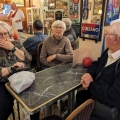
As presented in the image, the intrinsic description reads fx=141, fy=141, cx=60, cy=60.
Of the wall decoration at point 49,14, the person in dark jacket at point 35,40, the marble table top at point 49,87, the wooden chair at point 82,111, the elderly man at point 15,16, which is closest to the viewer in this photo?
the wooden chair at point 82,111

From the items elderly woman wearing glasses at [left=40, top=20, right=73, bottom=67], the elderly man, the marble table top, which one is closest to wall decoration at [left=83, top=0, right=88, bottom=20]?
elderly woman wearing glasses at [left=40, top=20, right=73, bottom=67]

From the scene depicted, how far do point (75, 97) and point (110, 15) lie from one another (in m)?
0.97

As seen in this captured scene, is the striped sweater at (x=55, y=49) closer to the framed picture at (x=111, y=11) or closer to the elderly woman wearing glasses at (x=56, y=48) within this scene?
the elderly woman wearing glasses at (x=56, y=48)

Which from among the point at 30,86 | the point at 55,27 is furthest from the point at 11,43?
the point at 55,27

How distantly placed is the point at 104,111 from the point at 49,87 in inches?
18.6

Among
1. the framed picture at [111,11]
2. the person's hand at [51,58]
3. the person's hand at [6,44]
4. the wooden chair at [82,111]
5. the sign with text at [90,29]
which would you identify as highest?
the framed picture at [111,11]

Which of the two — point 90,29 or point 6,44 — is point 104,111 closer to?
point 90,29

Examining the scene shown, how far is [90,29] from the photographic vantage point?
5.24 feet

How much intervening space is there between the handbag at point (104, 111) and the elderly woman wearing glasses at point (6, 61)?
0.82m

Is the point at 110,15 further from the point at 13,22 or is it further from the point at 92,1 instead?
the point at 13,22

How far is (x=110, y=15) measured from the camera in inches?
60.4

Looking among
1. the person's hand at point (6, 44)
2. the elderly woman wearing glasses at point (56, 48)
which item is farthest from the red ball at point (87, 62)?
the person's hand at point (6, 44)

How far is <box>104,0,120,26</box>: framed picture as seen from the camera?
4.81 feet

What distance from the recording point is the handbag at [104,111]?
106 centimetres
